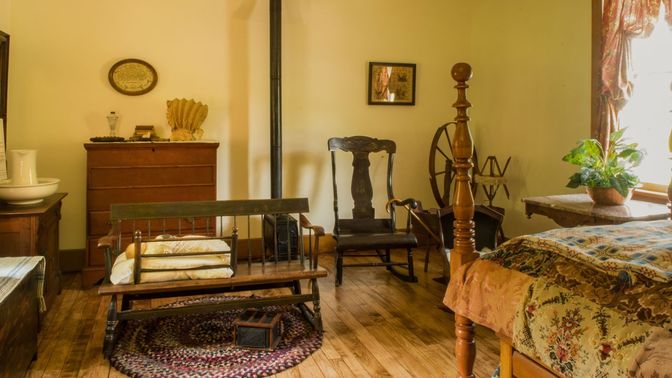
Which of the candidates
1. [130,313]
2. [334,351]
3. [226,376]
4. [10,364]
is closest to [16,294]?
[10,364]

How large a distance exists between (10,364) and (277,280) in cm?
136

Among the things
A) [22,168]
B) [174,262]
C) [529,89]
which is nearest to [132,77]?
[22,168]

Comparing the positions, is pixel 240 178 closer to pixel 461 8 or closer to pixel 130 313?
pixel 130 313

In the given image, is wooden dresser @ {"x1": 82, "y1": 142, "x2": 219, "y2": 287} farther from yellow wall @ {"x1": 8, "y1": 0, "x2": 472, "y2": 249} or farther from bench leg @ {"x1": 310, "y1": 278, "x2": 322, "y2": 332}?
bench leg @ {"x1": 310, "y1": 278, "x2": 322, "y2": 332}

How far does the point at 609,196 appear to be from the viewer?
3.31 m

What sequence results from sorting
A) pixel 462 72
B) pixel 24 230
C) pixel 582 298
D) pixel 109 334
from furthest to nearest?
pixel 24 230 → pixel 109 334 → pixel 462 72 → pixel 582 298

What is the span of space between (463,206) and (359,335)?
4.32 ft

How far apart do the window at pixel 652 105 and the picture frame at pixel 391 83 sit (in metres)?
2.16

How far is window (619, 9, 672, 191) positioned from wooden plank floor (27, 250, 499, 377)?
1.81 m

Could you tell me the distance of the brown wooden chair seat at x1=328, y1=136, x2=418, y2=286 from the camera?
13.7ft

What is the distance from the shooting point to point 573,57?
432cm

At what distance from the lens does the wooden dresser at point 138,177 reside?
411cm

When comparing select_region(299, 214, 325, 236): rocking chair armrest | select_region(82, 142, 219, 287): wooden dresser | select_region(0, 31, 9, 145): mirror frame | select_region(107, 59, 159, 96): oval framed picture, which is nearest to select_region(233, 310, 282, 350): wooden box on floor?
select_region(299, 214, 325, 236): rocking chair armrest

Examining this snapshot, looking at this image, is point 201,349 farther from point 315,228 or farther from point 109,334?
point 315,228
